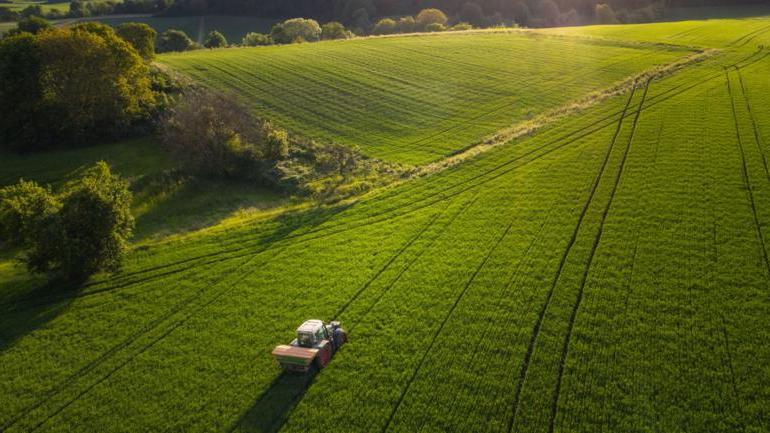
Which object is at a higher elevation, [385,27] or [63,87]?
[385,27]

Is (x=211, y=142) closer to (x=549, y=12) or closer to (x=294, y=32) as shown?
(x=294, y=32)

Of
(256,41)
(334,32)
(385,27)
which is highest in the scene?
(385,27)

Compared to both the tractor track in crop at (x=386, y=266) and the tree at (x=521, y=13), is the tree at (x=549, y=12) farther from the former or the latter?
the tractor track in crop at (x=386, y=266)

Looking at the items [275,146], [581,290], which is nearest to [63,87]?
[275,146]

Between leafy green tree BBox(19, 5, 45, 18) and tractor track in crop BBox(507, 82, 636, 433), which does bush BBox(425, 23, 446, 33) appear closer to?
tractor track in crop BBox(507, 82, 636, 433)

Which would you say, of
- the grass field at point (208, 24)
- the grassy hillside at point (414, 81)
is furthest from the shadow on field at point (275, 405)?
the grass field at point (208, 24)

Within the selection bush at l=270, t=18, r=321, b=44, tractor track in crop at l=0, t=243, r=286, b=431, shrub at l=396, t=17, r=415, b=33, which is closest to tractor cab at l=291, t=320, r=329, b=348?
tractor track in crop at l=0, t=243, r=286, b=431

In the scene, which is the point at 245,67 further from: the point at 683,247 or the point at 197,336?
the point at 683,247
